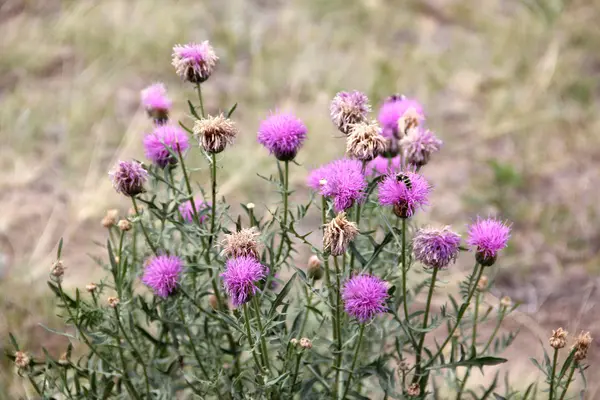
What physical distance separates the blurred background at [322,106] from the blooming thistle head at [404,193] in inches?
51.1

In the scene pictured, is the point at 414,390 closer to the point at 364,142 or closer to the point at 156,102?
the point at 364,142

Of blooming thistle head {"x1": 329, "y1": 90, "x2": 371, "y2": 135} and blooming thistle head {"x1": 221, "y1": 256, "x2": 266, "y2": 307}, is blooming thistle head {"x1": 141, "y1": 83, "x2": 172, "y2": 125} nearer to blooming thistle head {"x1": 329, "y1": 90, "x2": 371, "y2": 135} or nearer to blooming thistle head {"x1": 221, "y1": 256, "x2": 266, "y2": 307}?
blooming thistle head {"x1": 329, "y1": 90, "x2": 371, "y2": 135}

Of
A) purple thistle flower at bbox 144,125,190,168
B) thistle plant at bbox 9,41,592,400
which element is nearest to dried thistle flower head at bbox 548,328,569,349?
thistle plant at bbox 9,41,592,400

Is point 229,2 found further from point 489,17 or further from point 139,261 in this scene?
point 139,261

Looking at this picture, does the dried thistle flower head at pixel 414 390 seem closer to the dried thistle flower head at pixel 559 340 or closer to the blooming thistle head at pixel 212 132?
the dried thistle flower head at pixel 559 340

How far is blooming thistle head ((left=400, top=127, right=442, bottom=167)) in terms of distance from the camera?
149 centimetres

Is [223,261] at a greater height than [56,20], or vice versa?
[56,20]

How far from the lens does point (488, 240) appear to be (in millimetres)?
1315

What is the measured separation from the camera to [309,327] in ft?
6.79

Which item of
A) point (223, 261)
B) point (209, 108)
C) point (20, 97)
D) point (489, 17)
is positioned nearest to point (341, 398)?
point (223, 261)

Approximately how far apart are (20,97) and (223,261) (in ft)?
8.50

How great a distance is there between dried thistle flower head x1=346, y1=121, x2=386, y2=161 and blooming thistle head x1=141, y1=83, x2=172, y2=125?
0.50 m

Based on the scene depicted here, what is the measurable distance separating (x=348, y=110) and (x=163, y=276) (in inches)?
19.2

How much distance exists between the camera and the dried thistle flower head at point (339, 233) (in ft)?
4.06
